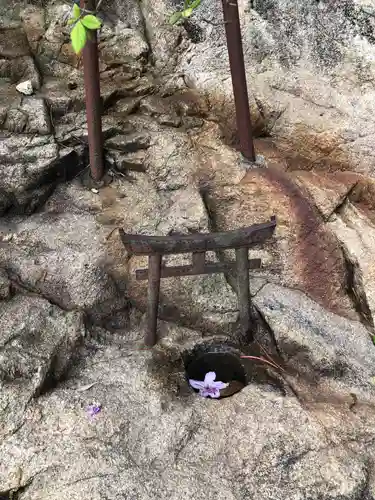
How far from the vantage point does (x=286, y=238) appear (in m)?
4.48

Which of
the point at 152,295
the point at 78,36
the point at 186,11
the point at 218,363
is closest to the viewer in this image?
the point at 78,36

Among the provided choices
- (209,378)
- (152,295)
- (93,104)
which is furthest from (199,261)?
(93,104)

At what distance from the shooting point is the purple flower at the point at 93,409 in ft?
10.3

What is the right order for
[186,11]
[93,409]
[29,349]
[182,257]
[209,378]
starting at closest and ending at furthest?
[186,11] < [93,409] < [29,349] < [209,378] < [182,257]

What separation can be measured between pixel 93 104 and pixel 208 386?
2763 mm

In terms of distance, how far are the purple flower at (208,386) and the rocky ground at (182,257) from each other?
0.48ft

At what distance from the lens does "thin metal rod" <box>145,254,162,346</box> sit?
3.48m

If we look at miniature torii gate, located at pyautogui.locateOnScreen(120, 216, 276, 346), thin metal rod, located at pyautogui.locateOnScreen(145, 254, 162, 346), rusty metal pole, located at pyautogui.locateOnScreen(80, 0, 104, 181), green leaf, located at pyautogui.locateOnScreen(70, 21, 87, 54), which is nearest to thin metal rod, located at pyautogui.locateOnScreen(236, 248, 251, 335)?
miniature torii gate, located at pyautogui.locateOnScreen(120, 216, 276, 346)

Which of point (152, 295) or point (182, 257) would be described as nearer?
point (152, 295)

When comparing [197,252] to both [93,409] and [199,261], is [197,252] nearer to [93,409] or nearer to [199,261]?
[199,261]

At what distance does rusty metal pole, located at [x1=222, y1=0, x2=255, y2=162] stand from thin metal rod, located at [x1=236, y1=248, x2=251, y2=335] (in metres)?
1.53

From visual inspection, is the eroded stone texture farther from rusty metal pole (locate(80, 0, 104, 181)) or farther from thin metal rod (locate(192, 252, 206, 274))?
rusty metal pole (locate(80, 0, 104, 181))

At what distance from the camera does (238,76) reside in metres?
4.43

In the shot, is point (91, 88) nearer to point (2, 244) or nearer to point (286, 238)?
point (2, 244)
